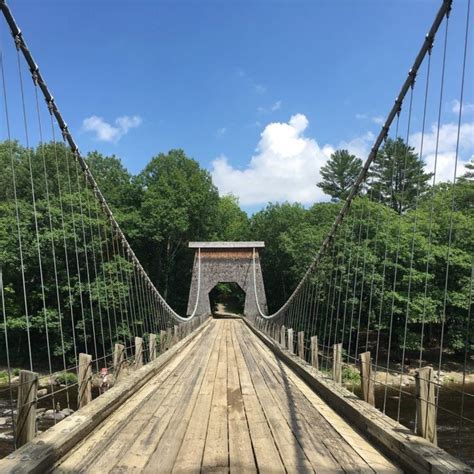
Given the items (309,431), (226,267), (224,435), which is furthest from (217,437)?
(226,267)

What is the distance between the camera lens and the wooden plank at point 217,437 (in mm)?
2037

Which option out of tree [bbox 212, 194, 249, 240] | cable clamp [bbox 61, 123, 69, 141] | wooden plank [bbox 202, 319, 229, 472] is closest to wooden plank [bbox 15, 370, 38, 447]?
wooden plank [bbox 202, 319, 229, 472]

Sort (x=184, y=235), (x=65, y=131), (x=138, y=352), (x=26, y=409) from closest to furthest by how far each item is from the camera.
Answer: (x=26, y=409) < (x=65, y=131) < (x=138, y=352) < (x=184, y=235)

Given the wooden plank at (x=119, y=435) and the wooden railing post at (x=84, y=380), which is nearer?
the wooden plank at (x=119, y=435)

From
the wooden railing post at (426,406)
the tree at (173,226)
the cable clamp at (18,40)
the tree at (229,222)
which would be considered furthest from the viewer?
the tree at (229,222)

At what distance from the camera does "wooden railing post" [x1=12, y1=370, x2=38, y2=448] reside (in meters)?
2.05

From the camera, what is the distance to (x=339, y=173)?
38781mm

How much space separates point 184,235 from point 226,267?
7055mm

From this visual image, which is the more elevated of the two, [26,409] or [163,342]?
[26,409]

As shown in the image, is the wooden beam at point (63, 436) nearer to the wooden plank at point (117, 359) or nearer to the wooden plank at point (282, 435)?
the wooden plank at point (117, 359)

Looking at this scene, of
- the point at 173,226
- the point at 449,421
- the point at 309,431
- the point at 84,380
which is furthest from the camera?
the point at 173,226

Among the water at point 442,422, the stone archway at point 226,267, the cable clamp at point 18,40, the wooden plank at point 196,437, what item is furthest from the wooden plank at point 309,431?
the stone archway at point 226,267

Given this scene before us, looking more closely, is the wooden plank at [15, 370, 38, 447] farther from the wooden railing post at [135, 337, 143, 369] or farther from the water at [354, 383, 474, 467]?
the water at [354, 383, 474, 467]

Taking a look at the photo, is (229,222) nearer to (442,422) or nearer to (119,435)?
(442,422)
